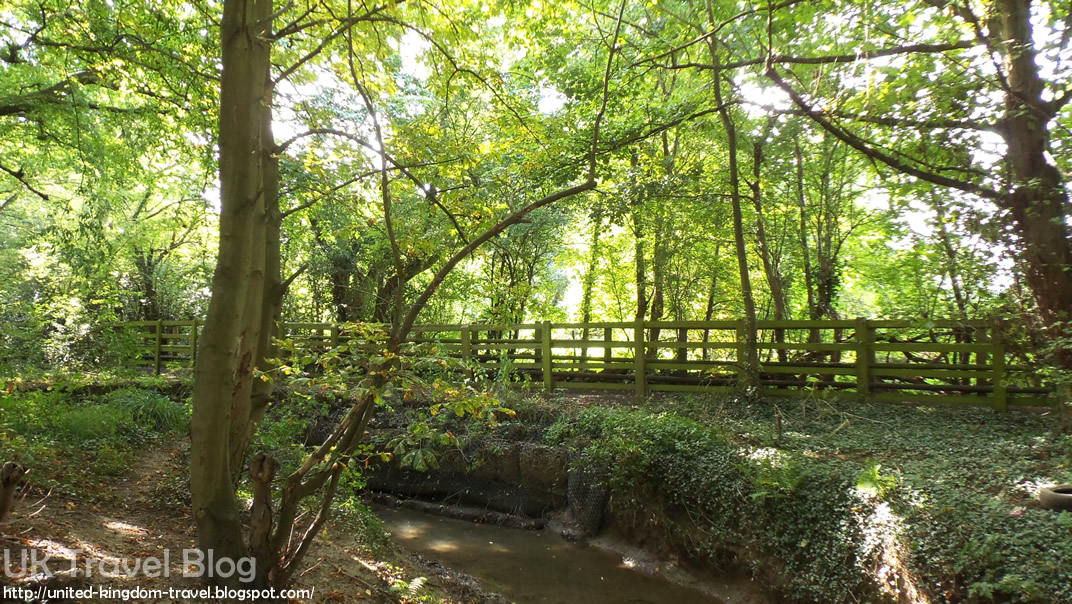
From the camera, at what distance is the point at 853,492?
483 cm

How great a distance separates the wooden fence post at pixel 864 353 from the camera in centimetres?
764

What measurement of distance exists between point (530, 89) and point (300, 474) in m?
9.60

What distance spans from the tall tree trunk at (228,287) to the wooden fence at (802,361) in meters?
2.57

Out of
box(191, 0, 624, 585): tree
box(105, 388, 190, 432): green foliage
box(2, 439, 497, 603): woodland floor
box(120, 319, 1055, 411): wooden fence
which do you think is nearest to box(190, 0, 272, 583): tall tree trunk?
box(191, 0, 624, 585): tree

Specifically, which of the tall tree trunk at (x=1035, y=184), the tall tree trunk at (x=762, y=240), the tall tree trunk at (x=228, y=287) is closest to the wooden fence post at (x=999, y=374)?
the tall tree trunk at (x=1035, y=184)

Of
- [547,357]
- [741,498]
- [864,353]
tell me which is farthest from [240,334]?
[864,353]

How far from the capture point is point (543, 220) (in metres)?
11.5

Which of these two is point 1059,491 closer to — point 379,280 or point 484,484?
point 484,484

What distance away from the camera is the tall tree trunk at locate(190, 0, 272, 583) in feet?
9.29

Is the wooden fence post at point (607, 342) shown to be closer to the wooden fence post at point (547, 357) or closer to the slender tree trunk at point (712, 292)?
the wooden fence post at point (547, 357)

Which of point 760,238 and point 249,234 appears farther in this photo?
point 760,238

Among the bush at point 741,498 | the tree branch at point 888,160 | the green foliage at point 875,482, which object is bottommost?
the bush at point 741,498

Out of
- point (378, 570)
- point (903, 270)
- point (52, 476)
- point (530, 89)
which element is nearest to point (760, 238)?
point (903, 270)

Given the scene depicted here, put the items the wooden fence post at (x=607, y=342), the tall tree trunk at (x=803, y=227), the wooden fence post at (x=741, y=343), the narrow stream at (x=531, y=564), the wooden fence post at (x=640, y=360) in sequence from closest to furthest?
the narrow stream at (x=531, y=564)
the wooden fence post at (x=741, y=343)
the wooden fence post at (x=640, y=360)
the tall tree trunk at (x=803, y=227)
the wooden fence post at (x=607, y=342)
